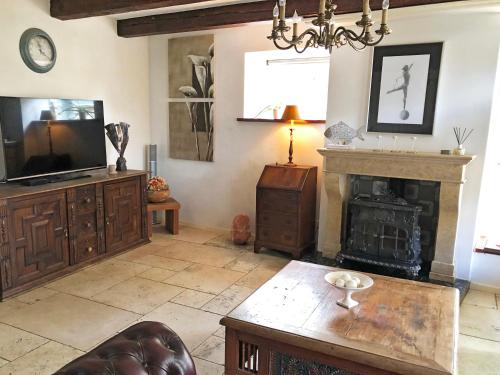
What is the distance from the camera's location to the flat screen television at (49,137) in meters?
3.36

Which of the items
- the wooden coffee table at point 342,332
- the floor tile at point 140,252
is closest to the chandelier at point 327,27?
the wooden coffee table at point 342,332

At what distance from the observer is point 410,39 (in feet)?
11.5

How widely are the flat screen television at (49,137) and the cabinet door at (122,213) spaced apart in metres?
0.35

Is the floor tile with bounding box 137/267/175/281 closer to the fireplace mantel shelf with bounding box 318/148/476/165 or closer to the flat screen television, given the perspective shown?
the flat screen television

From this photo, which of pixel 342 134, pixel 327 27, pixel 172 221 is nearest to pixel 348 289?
pixel 327 27

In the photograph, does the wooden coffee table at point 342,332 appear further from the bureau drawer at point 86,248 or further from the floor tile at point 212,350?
the bureau drawer at point 86,248

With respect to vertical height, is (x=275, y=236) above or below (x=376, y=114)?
below

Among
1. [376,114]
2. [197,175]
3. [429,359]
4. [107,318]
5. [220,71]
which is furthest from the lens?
[197,175]

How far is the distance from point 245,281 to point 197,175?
1.97 m

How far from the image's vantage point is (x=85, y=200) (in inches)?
147

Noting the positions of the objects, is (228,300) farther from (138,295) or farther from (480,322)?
(480,322)

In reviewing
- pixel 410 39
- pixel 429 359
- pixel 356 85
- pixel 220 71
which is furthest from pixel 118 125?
pixel 429 359

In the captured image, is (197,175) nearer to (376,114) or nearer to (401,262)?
(376,114)

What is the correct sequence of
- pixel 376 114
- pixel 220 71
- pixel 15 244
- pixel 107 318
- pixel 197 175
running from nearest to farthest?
pixel 107 318 < pixel 15 244 < pixel 376 114 < pixel 220 71 < pixel 197 175
